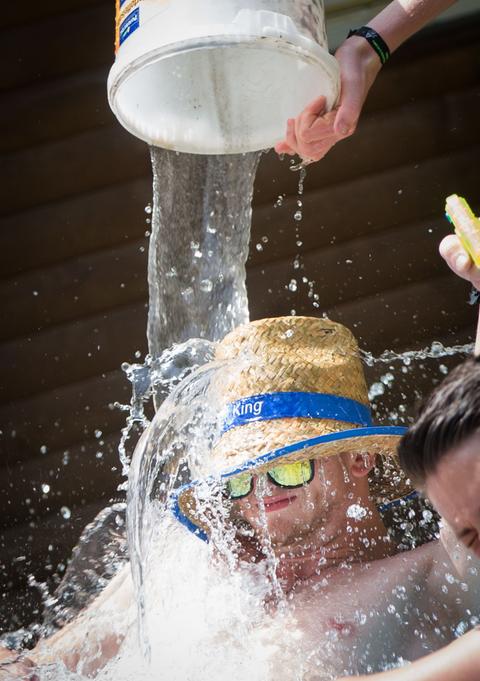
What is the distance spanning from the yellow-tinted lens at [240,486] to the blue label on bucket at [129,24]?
0.87 m

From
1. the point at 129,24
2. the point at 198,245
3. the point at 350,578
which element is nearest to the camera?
the point at 129,24

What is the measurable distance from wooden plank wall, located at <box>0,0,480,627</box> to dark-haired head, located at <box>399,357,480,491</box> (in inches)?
79.0

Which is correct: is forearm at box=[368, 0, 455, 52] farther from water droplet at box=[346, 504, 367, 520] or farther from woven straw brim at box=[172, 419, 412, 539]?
water droplet at box=[346, 504, 367, 520]

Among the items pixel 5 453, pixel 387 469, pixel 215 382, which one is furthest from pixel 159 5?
pixel 5 453

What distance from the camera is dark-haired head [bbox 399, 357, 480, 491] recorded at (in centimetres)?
129

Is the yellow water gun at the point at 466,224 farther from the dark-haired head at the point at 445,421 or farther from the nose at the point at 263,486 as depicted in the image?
the nose at the point at 263,486

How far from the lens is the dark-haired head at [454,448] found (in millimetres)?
1287

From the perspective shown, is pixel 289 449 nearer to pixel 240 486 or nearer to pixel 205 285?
pixel 240 486

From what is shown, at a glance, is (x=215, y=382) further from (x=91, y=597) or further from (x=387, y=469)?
(x=91, y=597)

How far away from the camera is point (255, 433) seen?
7.04 feet

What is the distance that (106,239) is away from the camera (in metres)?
3.41

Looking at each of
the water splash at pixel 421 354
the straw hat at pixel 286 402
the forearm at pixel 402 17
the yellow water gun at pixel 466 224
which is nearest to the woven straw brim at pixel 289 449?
Answer: the straw hat at pixel 286 402

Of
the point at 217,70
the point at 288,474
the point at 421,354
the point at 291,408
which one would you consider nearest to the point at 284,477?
the point at 288,474

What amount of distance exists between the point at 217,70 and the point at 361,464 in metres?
0.85
